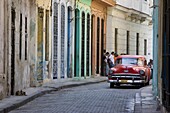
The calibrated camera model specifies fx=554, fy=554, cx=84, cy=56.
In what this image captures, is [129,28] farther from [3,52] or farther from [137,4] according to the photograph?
[3,52]

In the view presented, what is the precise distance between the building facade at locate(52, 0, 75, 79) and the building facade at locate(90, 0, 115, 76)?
16.0 feet

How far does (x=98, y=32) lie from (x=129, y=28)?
7.58m

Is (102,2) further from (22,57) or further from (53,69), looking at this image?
(22,57)

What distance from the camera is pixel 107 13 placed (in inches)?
1566

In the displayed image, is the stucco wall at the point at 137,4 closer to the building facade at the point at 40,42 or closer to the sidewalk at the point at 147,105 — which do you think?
the building facade at the point at 40,42

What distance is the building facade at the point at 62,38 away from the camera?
28734 mm

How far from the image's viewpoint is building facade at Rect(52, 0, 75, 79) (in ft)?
94.3

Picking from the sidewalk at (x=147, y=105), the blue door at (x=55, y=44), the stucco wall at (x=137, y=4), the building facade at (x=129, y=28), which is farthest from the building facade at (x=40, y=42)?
the stucco wall at (x=137, y=4)

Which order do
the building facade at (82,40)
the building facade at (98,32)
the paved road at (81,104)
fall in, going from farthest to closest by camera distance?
the building facade at (98,32) → the building facade at (82,40) → the paved road at (81,104)

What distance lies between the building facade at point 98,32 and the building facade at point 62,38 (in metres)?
4.88

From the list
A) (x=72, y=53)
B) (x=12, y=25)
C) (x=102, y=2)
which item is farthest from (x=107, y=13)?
(x=12, y=25)

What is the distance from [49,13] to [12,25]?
7.60 meters

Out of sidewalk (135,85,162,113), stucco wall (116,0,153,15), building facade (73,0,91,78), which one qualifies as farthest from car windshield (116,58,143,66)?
stucco wall (116,0,153,15)

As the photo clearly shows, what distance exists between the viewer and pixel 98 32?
124 ft
